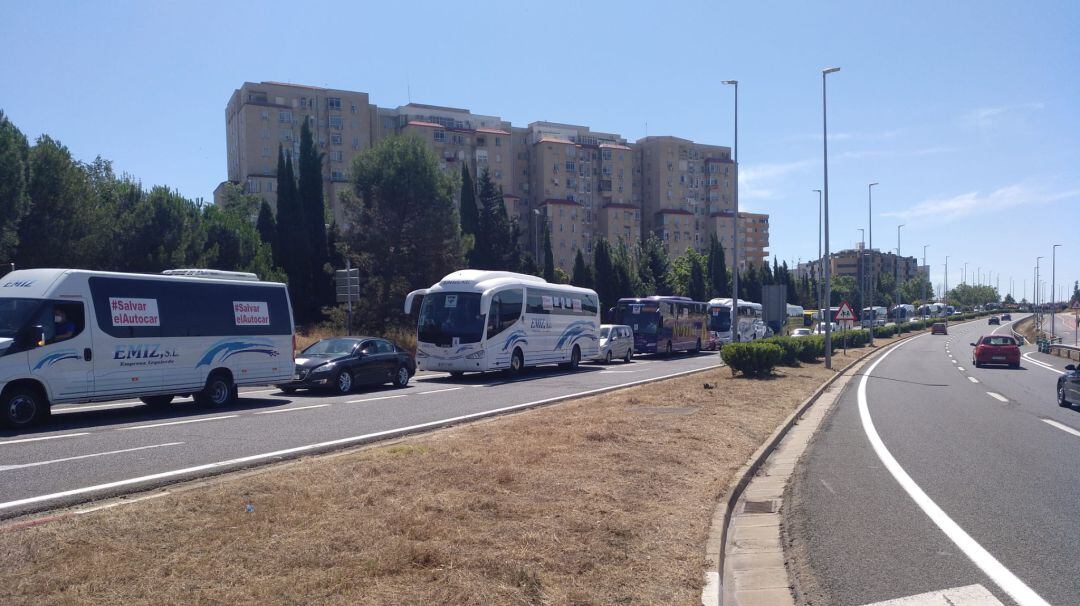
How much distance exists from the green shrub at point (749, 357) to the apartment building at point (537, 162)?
4986 centimetres

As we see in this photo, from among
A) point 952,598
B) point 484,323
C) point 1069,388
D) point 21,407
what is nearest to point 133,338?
point 21,407

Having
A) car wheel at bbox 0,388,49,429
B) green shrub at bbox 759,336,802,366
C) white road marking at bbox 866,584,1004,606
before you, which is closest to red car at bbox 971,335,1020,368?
green shrub at bbox 759,336,802,366

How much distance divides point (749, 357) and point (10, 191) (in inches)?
1041

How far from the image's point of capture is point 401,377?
21.7 meters

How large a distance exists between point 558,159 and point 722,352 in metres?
73.5

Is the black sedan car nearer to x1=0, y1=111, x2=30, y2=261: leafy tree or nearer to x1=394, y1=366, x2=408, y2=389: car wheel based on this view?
x1=394, y1=366, x2=408, y2=389: car wheel

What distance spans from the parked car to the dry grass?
43.6 feet

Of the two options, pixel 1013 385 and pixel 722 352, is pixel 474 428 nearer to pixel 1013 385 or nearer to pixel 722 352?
pixel 722 352

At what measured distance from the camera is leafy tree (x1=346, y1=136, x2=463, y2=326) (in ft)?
138

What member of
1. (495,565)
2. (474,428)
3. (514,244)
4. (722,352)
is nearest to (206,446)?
(474,428)

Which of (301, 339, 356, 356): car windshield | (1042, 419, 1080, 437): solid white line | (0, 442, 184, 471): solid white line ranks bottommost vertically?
(1042, 419, 1080, 437): solid white line

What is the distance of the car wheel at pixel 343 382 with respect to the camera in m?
19.4

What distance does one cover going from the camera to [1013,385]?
26266 mm

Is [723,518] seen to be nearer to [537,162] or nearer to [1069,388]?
[1069,388]
